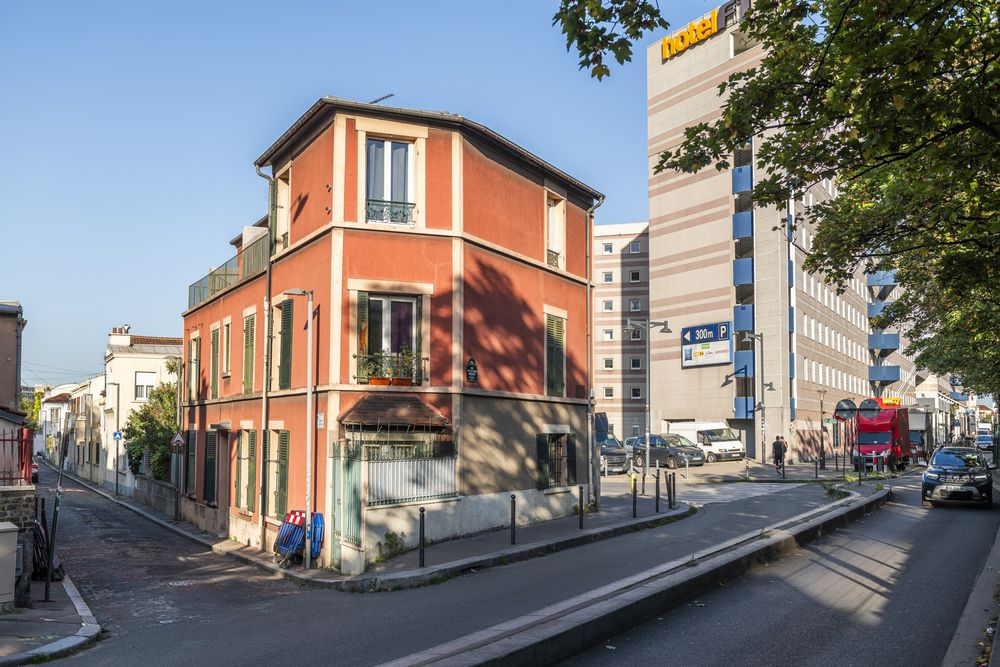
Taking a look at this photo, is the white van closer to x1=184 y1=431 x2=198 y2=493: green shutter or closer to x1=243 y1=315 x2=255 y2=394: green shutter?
x1=184 y1=431 x2=198 y2=493: green shutter

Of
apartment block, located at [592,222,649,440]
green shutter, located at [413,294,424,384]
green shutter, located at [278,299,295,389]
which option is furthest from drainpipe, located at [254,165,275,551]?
apartment block, located at [592,222,649,440]

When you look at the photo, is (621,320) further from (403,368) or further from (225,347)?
(403,368)

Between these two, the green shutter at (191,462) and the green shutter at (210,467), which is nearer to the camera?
the green shutter at (210,467)

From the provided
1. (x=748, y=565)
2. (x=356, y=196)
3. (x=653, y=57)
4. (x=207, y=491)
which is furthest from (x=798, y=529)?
(x=653, y=57)

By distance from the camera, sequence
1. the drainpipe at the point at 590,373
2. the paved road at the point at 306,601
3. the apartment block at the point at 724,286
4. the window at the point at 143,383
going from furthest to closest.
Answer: the apartment block at the point at 724,286, the window at the point at 143,383, the drainpipe at the point at 590,373, the paved road at the point at 306,601

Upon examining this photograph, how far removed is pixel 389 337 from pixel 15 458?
7033 millimetres

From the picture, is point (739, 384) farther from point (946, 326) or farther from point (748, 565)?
point (748, 565)

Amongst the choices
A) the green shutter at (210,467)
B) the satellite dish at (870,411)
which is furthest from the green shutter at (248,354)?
the satellite dish at (870,411)

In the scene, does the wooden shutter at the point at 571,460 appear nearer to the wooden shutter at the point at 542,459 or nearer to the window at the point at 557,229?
the wooden shutter at the point at 542,459

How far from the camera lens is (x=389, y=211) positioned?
57.2 ft

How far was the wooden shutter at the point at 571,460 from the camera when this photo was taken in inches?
826

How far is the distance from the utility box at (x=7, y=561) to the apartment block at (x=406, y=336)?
5.43 metres

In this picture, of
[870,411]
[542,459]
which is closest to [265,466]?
[542,459]

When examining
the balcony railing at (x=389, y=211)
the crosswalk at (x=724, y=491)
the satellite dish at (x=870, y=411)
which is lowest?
the crosswalk at (x=724, y=491)
